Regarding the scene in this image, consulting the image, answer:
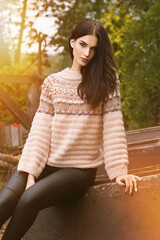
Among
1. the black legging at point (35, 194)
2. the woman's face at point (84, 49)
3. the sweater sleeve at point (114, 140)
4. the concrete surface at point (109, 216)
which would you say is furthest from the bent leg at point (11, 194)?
the woman's face at point (84, 49)

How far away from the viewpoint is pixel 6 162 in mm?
4734

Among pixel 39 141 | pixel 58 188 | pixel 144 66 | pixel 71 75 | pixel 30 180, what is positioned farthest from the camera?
pixel 144 66

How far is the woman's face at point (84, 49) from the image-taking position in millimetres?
2352

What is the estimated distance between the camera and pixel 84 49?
2.37m

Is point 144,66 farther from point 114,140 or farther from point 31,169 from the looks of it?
point 31,169

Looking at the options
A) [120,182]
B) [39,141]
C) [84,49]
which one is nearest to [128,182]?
[120,182]

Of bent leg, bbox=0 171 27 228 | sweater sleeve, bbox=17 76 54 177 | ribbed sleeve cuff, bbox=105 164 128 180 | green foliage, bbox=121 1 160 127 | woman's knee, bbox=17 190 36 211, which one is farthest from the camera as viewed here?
green foliage, bbox=121 1 160 127

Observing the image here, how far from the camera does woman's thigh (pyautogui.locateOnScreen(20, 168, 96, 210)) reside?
199 centimetres

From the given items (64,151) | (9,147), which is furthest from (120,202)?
(9,147)

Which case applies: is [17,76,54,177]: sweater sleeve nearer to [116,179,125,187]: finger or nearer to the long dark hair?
the long dark hair

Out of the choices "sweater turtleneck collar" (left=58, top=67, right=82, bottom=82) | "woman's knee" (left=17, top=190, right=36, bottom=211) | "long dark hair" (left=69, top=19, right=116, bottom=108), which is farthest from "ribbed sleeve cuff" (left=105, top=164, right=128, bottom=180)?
"sweater turtleneck collar" (left=58, top=67, right=82, bottom=82)

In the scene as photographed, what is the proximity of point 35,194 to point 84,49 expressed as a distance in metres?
1.02

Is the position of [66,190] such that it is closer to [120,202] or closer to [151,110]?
[120,202]

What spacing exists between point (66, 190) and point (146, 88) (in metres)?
4.47
